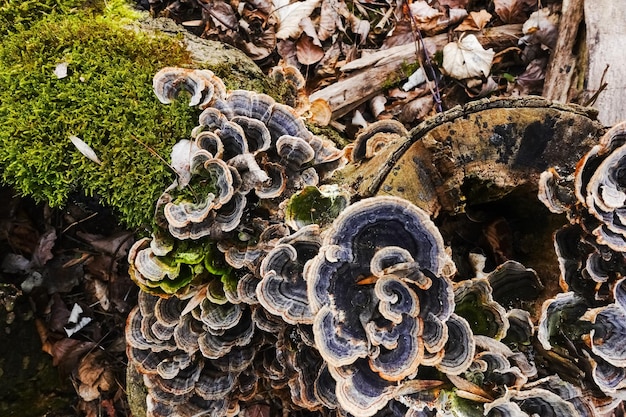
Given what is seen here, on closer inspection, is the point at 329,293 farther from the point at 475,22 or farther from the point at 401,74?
the point at 475,22

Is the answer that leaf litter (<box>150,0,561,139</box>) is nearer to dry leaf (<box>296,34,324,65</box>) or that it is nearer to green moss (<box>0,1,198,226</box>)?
dry leaf (<box>296,34,324,65</box>)

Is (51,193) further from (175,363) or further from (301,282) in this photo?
(301,282)

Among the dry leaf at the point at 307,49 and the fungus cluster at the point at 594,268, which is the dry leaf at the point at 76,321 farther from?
the fungus cluster at the point at 594,268

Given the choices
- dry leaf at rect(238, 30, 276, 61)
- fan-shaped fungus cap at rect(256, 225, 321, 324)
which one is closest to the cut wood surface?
dry leaf at rect(238, 30, 276, 61)

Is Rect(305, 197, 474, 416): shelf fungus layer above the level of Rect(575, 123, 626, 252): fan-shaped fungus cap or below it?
below

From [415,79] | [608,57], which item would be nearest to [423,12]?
[415,79]
